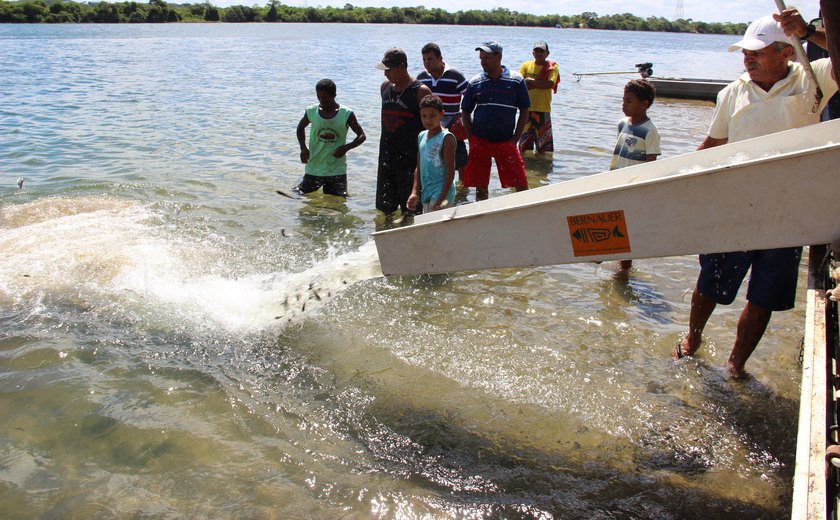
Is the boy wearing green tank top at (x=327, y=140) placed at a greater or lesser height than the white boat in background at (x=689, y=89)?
lesser

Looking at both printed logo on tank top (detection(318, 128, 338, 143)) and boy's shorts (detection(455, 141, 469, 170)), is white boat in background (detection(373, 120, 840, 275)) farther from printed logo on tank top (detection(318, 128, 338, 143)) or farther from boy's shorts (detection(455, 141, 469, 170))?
boy's shorts (detection(455, 141, 469, 170))

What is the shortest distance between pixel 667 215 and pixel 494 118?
4.35 metres

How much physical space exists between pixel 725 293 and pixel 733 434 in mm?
805

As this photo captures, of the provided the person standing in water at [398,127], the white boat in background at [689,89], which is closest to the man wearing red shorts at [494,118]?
the person standing in water at [398,127]

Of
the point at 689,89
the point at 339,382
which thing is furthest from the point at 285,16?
the point at 339,382

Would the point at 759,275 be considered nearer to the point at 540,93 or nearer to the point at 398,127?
the point at 398,127

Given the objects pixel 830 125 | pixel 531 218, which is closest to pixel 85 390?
pixel 531 218

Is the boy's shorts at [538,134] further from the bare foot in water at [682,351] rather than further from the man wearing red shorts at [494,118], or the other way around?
the bare foot in water at [682,351]

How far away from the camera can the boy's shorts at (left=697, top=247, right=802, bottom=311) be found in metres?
3.28

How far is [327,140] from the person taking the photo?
708 cm

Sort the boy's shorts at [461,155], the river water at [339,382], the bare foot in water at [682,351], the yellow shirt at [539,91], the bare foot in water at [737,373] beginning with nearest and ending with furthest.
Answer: the river water at [339,382]
the bare foot in water at [737,373]
the bare foot in water at [682,351]
the boy's shorts at [461,155]
the yellow shirt at [539,91]

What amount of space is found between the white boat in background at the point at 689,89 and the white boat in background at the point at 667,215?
720 inches

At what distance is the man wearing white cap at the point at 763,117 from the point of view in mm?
3244

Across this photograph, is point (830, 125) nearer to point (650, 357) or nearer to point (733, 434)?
point (733, 434)
